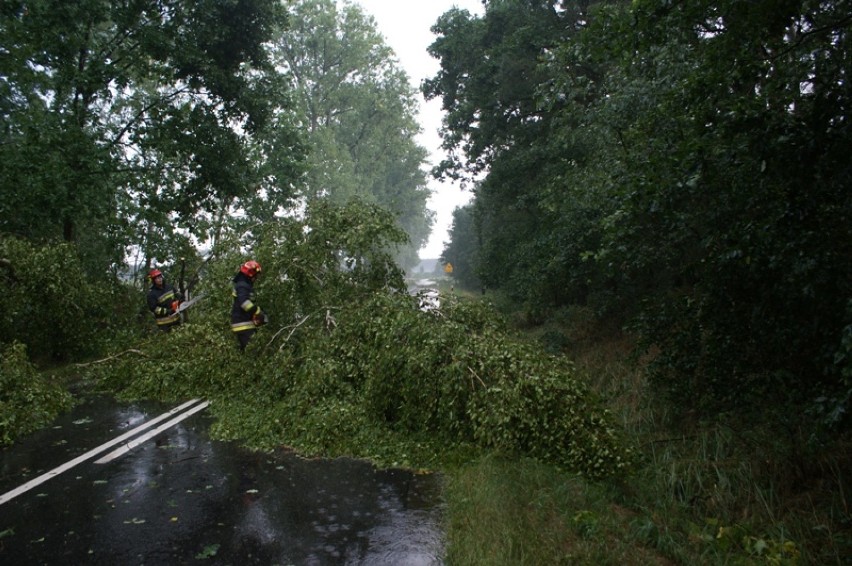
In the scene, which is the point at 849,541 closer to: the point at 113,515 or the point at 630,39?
the point at 630,39

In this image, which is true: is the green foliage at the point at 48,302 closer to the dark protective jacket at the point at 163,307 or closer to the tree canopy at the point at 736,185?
the dark protective jacket at the point at 163,307

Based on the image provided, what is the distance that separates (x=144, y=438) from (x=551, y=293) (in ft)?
34.3

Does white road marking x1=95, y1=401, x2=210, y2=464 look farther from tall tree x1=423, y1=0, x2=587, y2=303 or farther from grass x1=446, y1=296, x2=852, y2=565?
tall tree x1=423, y1=0, x2=587, y2=303

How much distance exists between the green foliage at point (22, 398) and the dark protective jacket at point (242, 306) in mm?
2479

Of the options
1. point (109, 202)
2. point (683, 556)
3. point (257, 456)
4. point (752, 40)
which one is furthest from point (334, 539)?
point (109, 202)

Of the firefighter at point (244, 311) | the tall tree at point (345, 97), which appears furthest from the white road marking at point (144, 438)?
the tall tree at point (345, 97)

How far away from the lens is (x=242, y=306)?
884 cm

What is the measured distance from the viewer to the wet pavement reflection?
3816 millimetres

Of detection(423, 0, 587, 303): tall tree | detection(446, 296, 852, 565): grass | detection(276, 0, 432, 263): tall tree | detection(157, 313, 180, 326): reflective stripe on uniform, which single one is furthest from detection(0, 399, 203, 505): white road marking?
detection(276, 0, 432, 263): tall tree

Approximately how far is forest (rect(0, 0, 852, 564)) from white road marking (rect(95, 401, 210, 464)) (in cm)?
38

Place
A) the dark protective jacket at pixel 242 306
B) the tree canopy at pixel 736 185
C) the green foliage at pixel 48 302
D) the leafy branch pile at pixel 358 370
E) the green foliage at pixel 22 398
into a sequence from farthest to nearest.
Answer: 1. the green foliage at pixel 48 302
2. the dark protective jacket at pixel 242 306
3. the green foliage at pixel 22 398
4. the leafy branch pile at pixel 358 370
5. the tree canopy at pixel 736 185

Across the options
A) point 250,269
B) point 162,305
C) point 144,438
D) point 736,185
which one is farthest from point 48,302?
point 736,185

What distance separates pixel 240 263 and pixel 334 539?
7129 mm

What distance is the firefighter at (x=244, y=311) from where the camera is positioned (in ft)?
29.2
